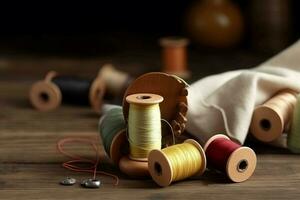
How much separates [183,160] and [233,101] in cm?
31

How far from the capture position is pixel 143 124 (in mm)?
1449

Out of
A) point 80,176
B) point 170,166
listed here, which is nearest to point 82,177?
point 80,176

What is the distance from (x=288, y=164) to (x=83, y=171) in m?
0.48

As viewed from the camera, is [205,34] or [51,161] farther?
[205,34]

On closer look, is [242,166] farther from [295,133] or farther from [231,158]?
[295,133]

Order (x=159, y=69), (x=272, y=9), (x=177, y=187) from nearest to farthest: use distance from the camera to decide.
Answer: (x=177, y=187)
(x=159, y=69)
(x=272, y=9)

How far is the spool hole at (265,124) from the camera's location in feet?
5.38

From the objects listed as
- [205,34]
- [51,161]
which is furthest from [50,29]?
[51,161]

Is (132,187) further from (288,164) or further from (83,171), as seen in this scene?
(288,164)

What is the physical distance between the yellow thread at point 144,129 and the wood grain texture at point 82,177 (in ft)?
0.25

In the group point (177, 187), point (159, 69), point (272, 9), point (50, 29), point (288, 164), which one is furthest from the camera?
point (50, 29)

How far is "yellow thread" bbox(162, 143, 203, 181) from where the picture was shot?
1407 millimetres

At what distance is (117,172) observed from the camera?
5.05 feet

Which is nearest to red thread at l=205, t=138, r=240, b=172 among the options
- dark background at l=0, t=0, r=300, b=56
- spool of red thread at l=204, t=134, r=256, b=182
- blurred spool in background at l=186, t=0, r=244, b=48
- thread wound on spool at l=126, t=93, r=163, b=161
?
spool of red thread at l=204, t=134, r=256, b=182
